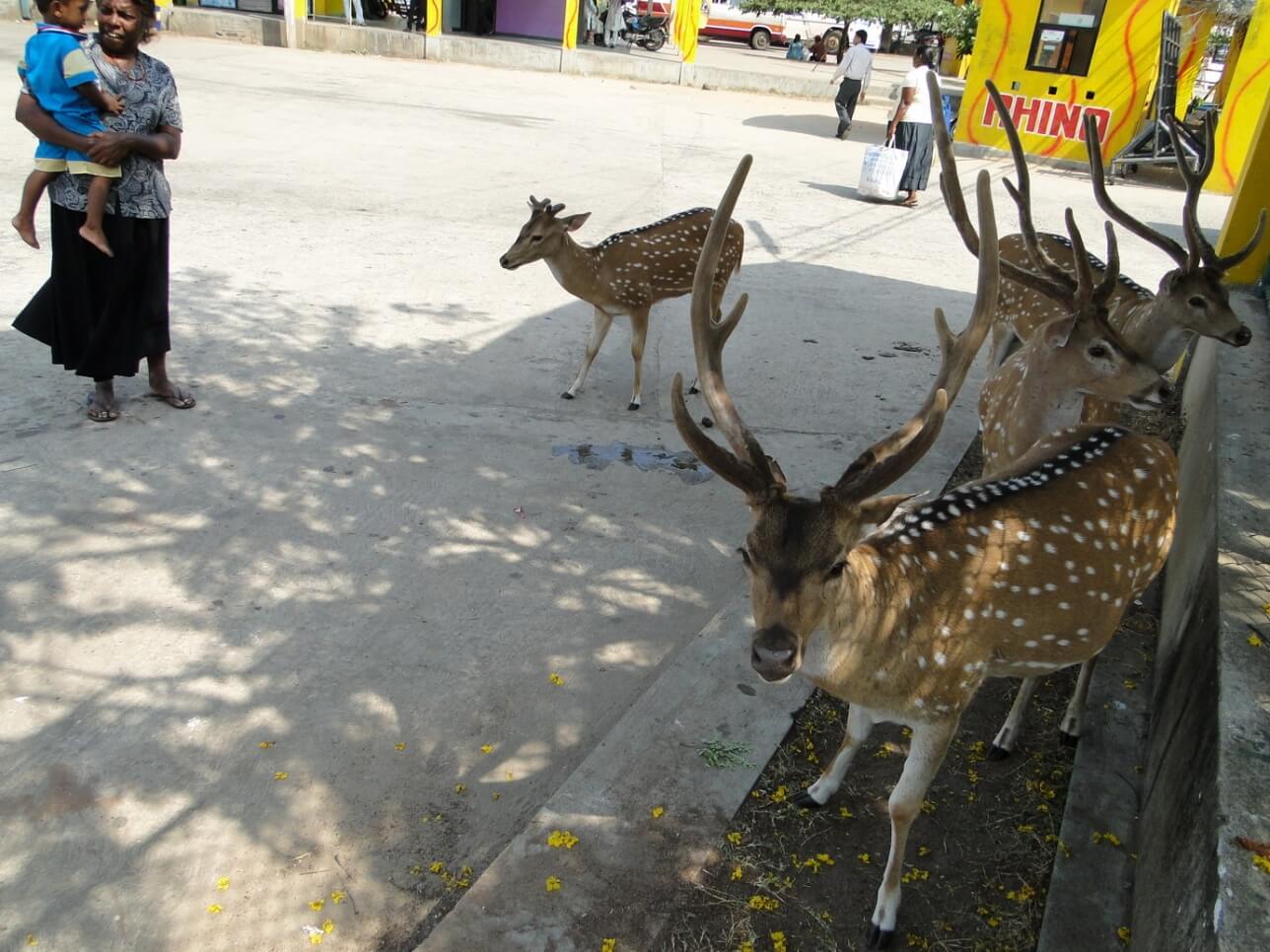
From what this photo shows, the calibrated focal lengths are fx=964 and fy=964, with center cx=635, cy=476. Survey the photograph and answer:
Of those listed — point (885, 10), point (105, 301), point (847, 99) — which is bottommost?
point (105, 301)

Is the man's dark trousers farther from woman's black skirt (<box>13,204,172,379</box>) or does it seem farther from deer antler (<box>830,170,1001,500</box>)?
deer antler (<box>830,170,1001,500</box>)

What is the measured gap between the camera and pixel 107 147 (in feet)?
14.7

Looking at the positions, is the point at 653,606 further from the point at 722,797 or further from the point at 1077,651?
the point at 1077,651

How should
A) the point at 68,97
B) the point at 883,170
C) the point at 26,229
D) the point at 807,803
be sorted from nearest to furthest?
the point at 807,803
the point at 68,97
the point at 26,229
the point at 883,170

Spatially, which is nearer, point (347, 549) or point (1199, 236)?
point (347, 549)

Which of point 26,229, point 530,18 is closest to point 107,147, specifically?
point 26,229

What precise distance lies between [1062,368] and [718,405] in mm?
1981

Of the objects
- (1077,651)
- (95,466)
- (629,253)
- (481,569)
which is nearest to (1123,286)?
(629,253)

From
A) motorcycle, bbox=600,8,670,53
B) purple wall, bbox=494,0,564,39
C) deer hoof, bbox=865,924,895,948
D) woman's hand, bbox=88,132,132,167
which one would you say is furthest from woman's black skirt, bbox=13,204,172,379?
motorcycle, bbox=600,8,670,53

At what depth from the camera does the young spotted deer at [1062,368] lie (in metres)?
3.89

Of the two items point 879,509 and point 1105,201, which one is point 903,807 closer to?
point 879,509

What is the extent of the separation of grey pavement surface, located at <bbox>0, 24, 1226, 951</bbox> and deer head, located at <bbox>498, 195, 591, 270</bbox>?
2.47ft

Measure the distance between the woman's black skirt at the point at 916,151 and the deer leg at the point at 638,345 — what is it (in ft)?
25.1

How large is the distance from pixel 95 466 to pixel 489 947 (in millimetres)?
3366
